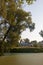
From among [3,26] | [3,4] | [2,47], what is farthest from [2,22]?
[3,4]

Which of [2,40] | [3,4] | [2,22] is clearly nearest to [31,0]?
[3,4]

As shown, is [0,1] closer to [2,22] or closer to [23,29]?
[2,22]

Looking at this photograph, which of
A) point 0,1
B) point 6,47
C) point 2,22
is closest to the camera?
point 0,1

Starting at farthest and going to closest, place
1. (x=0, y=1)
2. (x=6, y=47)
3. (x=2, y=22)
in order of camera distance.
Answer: (x=6, y=47)
(x=2, y=22)
(x=0, y=1)

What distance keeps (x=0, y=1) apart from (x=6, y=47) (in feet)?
66.4

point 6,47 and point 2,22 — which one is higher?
point 2,22

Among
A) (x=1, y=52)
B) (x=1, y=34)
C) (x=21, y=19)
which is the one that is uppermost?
(x=21, y=19)

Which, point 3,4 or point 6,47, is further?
point 6,47

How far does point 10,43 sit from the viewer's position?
Result: 30375mm

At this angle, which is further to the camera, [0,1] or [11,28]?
[11,28]

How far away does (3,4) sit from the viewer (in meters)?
10.7

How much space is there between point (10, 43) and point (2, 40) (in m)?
1.30

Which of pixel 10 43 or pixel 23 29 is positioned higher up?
pixel 23 29

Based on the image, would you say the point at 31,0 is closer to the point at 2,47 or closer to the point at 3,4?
the point at 3,4
